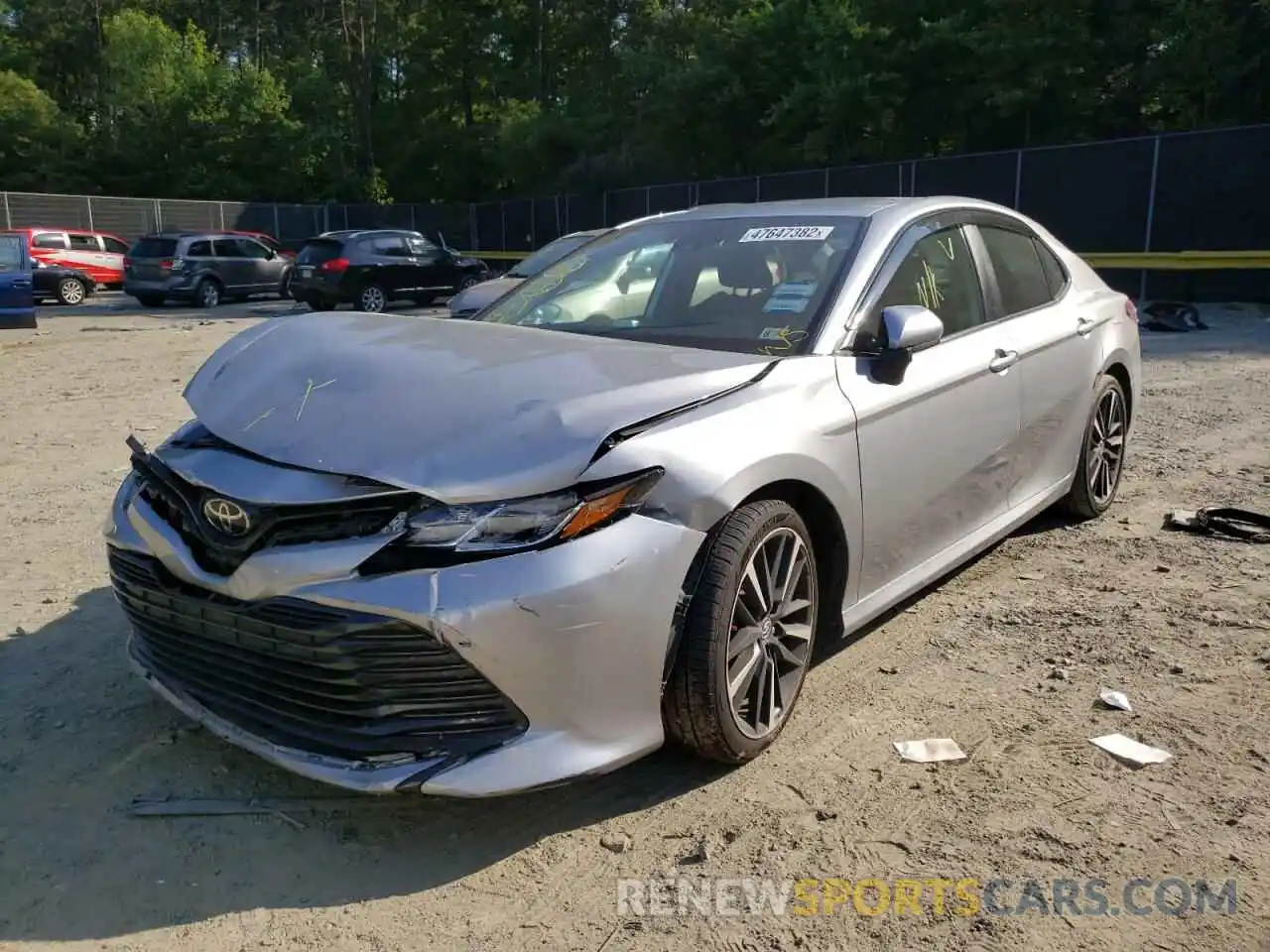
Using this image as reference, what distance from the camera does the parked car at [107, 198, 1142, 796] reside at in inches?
100

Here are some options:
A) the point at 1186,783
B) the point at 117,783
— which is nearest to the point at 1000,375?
the point at 1186,783

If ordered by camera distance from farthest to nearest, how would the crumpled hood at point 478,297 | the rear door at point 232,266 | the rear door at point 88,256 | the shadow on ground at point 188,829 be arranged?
the rear door at point 88,256 → the rear door at point 232,266 → the crumpled hood at point 478,297 → the shadow on ground at point 188,829

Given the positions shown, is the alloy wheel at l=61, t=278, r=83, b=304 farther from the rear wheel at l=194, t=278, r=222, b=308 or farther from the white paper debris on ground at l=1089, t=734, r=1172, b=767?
the white paper debris on ground at l=1089, t=734, r=1172, b=767

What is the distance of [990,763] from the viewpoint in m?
3.11

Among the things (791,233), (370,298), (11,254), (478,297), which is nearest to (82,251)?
(370,298)

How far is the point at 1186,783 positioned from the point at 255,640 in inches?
101

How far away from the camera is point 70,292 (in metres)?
24.3

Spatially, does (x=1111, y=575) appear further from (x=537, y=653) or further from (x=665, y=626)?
(x=537, y=653)

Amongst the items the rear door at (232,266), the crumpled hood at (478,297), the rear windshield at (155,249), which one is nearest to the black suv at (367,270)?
the rear door at (232,266)

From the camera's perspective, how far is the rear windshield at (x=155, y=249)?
22.5m

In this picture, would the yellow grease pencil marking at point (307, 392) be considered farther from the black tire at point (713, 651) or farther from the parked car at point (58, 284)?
the parked car at point (58, 284)

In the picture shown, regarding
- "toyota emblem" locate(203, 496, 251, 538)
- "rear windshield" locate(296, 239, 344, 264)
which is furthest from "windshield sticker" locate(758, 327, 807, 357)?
"rear windshield" locate(296, 239, 344, 264)

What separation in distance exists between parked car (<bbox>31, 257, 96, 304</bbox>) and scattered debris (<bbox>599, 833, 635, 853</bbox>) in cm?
2501

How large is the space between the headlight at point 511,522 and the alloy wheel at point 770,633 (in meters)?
0.56
